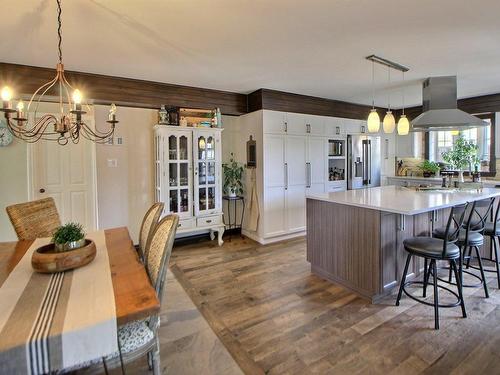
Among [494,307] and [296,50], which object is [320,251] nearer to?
[494,307]

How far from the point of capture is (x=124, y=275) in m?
1.54

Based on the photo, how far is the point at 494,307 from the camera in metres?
2.52

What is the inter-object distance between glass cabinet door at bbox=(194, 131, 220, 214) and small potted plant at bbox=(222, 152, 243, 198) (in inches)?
14.7

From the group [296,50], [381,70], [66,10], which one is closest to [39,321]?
[66,10]

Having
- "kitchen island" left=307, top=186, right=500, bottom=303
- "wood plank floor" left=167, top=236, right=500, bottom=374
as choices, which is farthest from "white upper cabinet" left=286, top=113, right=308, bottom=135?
"wood plank floor" left=167, top=236, right=500, bottom=374

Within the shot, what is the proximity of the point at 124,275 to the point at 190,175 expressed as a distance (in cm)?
275

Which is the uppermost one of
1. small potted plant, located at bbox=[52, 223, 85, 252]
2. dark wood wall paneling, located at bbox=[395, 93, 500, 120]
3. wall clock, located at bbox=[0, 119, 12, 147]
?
dark wood wall paneling, located at bbox=[395, 93, 500, 120]

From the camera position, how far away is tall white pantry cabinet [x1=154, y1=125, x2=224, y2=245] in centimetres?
404

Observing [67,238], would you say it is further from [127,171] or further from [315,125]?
[315,125]

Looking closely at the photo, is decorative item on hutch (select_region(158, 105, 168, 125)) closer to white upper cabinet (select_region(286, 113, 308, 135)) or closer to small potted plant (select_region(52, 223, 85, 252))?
white upper cabinet (select_region(286, 113, 308, 135))

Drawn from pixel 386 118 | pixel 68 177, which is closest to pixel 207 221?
pixel 68 177

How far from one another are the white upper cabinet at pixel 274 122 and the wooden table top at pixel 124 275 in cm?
274

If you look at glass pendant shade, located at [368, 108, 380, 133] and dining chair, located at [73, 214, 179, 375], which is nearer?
dining chair, located at [73, 214, 179, 375]

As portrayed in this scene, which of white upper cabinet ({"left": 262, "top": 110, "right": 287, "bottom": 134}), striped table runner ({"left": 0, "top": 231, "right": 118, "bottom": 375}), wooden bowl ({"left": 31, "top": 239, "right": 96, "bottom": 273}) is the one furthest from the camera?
white upper cabinet ({"left": 262, "top": 110, "right": 287, "bottom": 134})
